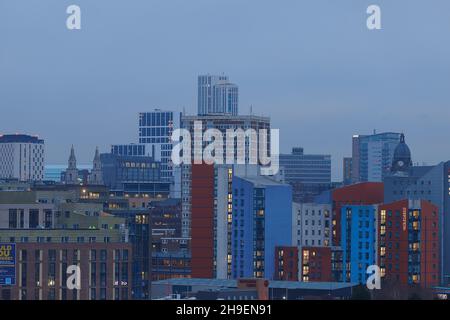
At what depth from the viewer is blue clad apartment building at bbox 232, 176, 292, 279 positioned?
40531mm

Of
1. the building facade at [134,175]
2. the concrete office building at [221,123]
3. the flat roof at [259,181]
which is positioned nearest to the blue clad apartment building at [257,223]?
the flat roof at [259,181]

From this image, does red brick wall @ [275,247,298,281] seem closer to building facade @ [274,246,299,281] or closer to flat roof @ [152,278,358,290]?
building facade @ [274,246,299,281]

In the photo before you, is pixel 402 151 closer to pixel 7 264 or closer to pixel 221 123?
pixel 221 123

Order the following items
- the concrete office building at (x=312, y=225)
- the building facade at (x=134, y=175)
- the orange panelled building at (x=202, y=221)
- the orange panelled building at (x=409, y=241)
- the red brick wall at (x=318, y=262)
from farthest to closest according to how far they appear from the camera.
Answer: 1. the building facade at (x=134, y=175)
2. the orange panelled building at (x=202, y=221)
3. the concrete office building at (x=312, y=225)
4. the red brick wall at (x=318, y=262)
5. the orange panelled building at (x=409, y=241)

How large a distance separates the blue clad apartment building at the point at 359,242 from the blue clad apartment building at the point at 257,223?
225 cm

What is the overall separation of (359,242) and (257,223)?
4.28 meters

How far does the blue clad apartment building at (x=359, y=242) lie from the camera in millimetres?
37500

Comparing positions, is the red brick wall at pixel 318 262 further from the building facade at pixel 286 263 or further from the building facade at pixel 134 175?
the building facade at pixel 134 175

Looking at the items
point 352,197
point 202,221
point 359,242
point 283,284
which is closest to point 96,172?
point 202,221

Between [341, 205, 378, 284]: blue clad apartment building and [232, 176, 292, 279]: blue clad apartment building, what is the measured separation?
Answer: 2.25 meters

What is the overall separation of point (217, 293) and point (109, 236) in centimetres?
533
